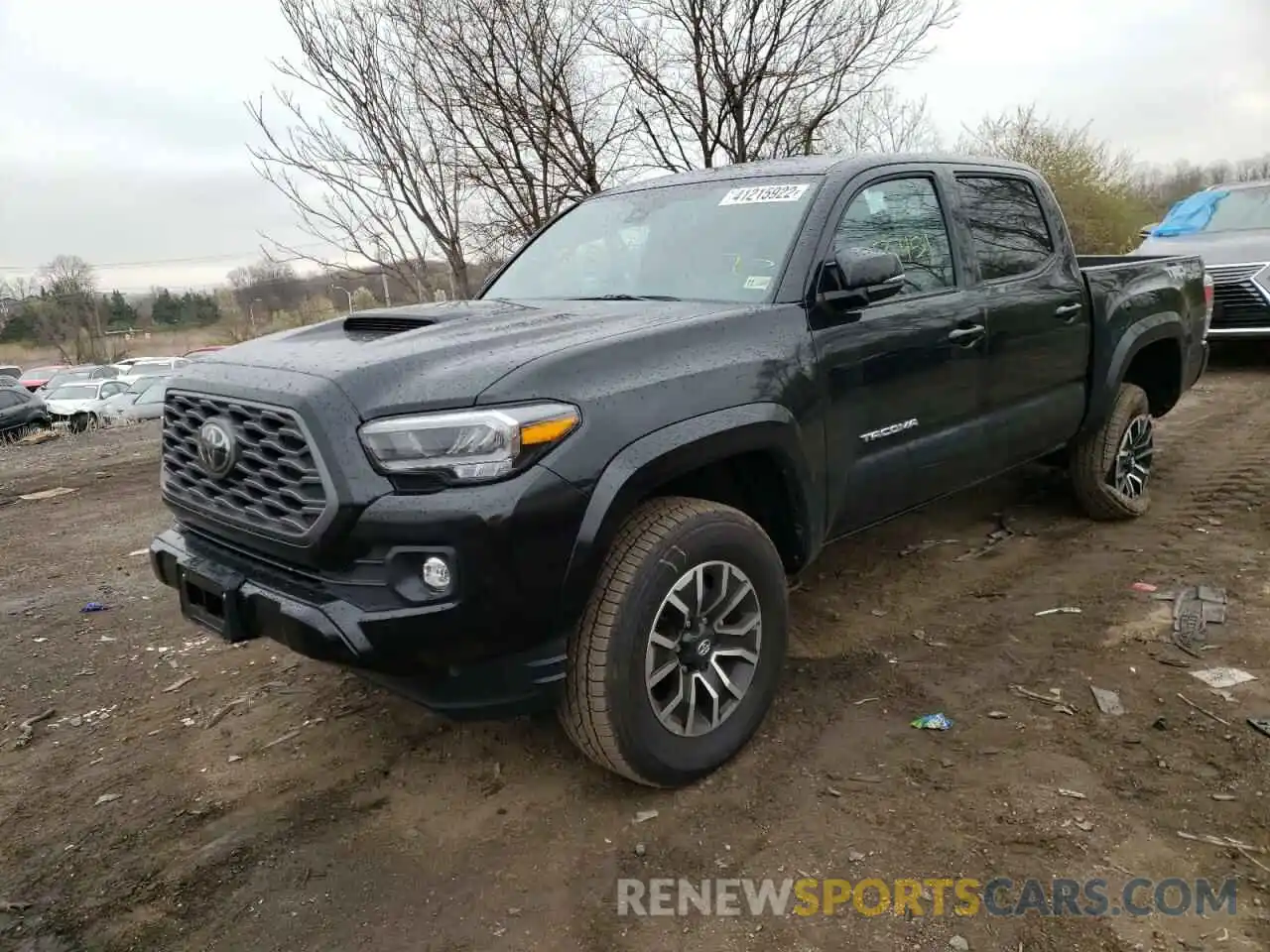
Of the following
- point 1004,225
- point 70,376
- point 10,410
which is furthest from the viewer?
point 70,376

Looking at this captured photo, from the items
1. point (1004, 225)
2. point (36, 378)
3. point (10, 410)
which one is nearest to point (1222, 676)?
point (1004, 225)

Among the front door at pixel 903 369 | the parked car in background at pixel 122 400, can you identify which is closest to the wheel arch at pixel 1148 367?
the front door at pixel 903 369

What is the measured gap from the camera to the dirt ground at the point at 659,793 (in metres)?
2.27

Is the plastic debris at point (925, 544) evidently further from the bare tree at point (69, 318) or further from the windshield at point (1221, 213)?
the bare tree at point (69, 318)

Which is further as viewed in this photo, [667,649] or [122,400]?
[122,400]

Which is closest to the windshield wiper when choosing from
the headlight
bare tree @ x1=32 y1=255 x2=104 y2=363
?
the headlight

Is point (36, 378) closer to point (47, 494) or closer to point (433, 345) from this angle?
point (47, 494)

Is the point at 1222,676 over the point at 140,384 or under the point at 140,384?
under

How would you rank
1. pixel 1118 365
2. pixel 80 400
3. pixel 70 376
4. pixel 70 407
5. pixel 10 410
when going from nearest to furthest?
1. pixel 1118 365
2. pixel 10 410
3. pixel 70 407
4. pixel 80 400
5. pixel 70 376

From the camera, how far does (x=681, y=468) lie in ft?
8.38

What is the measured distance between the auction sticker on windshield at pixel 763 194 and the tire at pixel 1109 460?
2.50 metres

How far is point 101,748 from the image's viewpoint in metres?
3.23

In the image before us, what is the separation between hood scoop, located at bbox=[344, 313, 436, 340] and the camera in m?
2.89

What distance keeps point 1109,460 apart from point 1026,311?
1323 mm
